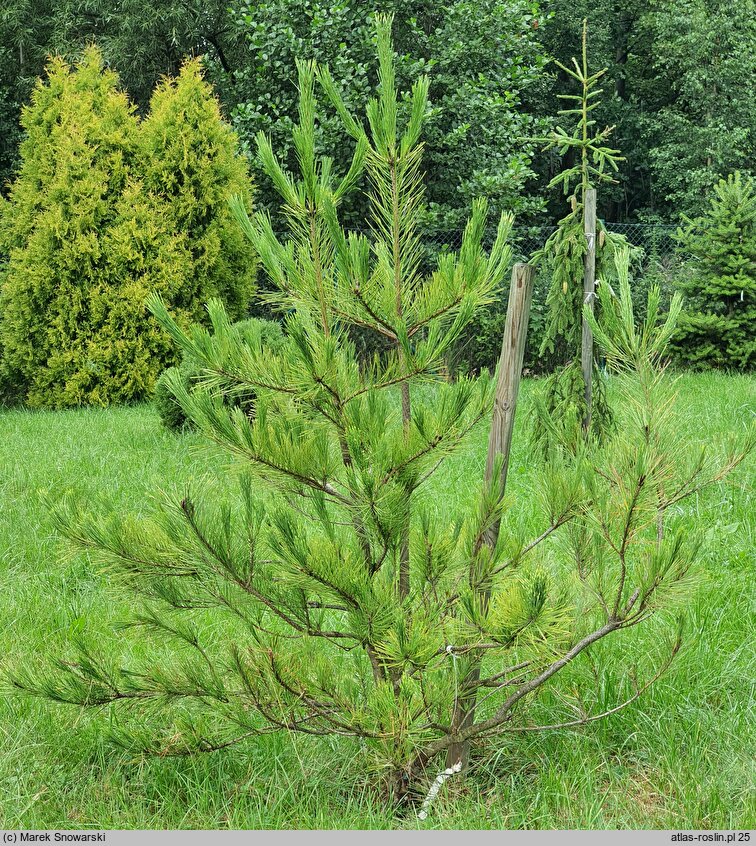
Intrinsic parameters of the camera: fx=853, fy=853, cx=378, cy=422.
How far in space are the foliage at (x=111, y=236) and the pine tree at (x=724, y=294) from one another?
5334mm

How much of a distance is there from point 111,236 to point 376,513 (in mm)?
7947

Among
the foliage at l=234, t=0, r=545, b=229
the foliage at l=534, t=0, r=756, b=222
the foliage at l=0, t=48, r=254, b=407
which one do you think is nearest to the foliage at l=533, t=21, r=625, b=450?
the foliage at l=0, t=48, r=254, b=407

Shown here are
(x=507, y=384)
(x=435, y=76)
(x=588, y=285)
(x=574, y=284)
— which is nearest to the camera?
(x=507, y=384)

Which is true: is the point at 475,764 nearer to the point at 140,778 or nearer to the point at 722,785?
the point at 722,785

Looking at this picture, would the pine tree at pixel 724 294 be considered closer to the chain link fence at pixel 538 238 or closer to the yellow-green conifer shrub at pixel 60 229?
the chain link fence at pixel 538 238

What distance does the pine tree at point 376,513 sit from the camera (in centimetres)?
199

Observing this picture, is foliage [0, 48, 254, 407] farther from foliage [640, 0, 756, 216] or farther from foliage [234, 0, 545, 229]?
foliage [640, 0, 756, 216]

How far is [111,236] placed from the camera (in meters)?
9.09

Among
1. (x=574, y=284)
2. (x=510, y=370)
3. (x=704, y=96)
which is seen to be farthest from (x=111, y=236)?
(x=704, y=96)

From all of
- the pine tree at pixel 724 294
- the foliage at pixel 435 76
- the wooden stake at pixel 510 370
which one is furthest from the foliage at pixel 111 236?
the wooden stake at pixel 510 370

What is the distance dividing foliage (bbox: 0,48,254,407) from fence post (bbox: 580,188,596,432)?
16.6 feet

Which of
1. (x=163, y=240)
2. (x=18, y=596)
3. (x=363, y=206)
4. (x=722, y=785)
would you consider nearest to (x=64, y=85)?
(x=163, y=240)

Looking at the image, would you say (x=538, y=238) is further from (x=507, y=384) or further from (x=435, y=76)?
(x=507, y=384)

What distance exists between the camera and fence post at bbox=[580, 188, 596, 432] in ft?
15.7
